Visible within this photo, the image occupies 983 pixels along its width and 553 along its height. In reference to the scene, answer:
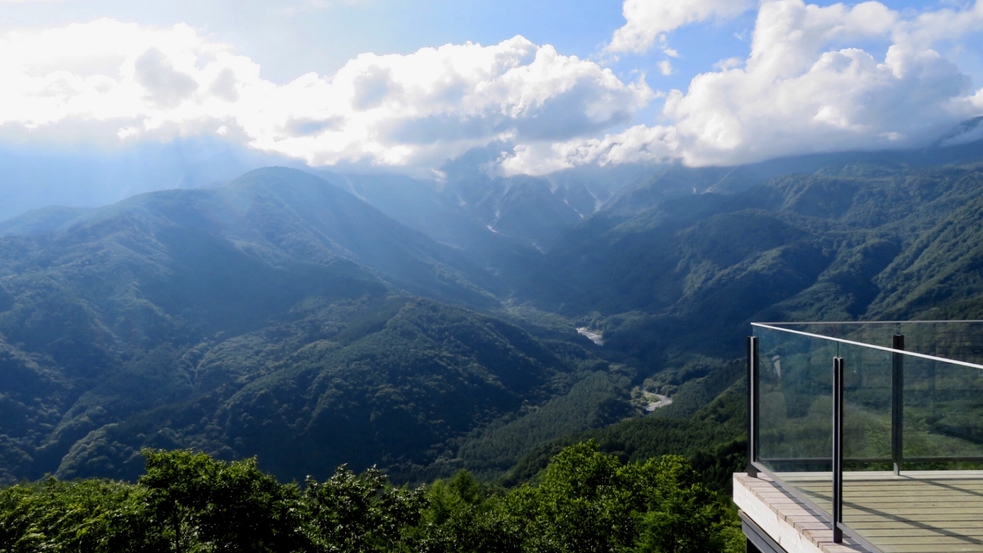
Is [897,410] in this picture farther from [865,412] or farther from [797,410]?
[797,410]

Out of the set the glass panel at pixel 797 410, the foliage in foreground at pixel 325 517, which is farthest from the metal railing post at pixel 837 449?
the foliage in foreground at pixel 325 517

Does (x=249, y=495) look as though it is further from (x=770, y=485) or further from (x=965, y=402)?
(x=965, y=402)

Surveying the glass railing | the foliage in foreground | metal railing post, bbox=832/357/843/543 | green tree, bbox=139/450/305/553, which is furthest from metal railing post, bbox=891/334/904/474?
green tree, bbox=139/450/305/553

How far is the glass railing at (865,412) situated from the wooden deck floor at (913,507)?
2 centimetres

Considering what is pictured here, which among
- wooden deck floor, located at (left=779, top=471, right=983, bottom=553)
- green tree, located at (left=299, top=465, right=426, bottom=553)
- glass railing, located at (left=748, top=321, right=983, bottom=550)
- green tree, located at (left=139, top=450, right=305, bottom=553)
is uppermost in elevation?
glass railing, located at (left=748, top=321, right=983, bottom=550)

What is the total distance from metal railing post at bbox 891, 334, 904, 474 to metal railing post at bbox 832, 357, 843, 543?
0.47 meters

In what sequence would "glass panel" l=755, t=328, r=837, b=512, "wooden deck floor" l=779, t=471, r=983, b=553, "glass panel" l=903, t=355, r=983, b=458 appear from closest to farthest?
"glass panel" l=903, t=355, r=983, b=458 < "wooden deck floor" l=779, t=471, r=983, b=553 < "glass panel" l=755, t=328, r=837, b=512

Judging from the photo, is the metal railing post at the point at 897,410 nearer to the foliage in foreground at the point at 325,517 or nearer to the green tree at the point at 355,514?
the foliage in foreground at the point at 325,517

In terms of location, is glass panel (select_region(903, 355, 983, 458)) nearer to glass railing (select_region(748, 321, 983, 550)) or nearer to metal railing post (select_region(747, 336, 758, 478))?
glass railing (select_region(748, 321, 983, 550))

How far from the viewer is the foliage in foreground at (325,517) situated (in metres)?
14.4

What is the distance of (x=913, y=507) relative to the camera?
6.18 m

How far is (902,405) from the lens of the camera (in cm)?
593

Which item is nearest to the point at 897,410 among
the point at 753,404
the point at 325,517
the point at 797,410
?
the point at 797,410

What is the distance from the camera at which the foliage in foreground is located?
14.4 metres
